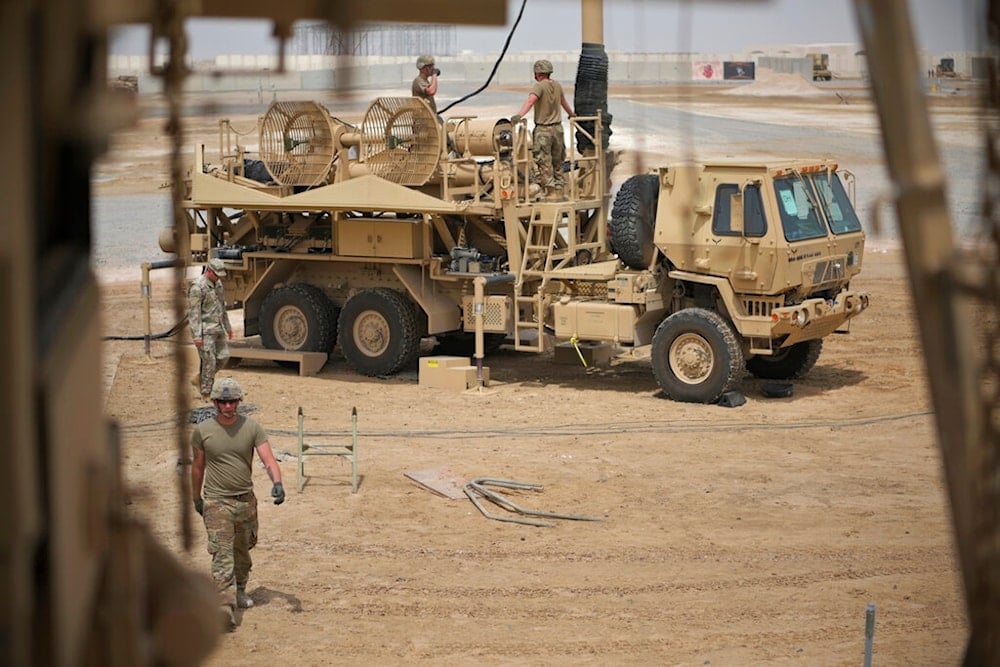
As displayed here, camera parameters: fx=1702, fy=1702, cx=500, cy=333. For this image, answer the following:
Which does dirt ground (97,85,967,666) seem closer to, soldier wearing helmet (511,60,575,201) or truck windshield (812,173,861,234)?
truck windshield (812,173,861,234)

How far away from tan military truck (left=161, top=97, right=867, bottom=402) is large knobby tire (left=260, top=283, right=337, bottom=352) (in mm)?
23

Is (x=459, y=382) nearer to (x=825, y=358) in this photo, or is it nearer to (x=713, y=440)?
(x=713, y=440)

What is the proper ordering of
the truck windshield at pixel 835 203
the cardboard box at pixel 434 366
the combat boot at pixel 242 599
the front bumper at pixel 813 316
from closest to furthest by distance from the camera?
1. the combat boot at pixel 242 599
2. the front bumper at pixel 813 316
3. the truck windshield at pixel 835 203
4. the cardboard box at pixel 434 366

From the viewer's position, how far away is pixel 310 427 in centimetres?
1603

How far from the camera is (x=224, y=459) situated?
10.0 metres

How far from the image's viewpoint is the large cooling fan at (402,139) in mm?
18281

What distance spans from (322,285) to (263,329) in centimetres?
87

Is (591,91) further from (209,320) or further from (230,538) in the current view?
(230,538)

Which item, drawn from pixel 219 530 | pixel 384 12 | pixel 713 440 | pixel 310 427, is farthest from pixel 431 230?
pixel 384 12

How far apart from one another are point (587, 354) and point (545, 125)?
281 centimetres

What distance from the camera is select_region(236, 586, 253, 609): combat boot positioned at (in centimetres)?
1032

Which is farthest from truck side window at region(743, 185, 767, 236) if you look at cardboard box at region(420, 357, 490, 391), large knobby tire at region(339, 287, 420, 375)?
large knobby tire at region(339, 287, 420, 375)

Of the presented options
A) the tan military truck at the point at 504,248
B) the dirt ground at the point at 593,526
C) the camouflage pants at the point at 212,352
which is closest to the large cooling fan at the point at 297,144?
the tan military truck at the point at 504,248

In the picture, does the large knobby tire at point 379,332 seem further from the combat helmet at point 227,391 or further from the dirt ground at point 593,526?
the combat helmet at point 227,391
